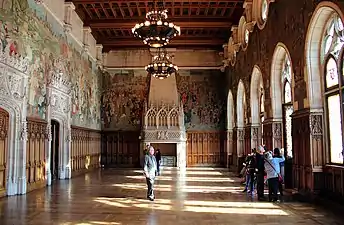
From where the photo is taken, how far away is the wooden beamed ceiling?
1800 cm

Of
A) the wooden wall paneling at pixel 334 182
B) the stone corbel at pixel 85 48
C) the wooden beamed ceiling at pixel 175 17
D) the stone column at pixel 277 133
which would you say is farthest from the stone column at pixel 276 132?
the stone corbel at pixel 85 48

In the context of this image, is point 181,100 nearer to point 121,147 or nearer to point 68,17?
point 121,147

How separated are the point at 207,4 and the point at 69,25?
21.4 feet

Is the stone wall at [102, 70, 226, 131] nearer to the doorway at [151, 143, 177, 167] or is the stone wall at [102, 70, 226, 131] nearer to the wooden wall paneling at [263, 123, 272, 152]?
the doorway at [151, 143, 177, 167]

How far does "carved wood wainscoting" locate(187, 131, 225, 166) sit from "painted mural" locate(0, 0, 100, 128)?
809 centimetres

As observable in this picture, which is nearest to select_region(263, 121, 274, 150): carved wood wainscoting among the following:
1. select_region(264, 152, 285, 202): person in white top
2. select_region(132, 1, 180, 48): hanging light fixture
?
select_region(264, 152, 285, 202): person in white top

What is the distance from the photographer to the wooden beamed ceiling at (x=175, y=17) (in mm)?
18000

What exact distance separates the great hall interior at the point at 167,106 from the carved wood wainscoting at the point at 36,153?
7cm

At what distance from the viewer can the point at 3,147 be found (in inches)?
443

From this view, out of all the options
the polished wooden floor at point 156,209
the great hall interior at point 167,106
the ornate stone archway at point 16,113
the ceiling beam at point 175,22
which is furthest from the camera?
the ceiling beam at point 175,22

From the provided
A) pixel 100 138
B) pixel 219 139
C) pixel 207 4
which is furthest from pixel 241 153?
pixel 100 138

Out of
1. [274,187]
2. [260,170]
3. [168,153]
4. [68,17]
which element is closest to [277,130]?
[260,170]

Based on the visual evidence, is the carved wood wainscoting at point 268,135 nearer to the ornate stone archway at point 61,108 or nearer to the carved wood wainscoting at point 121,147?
the ornate stone archway at point 61,108

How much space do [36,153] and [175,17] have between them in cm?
1016
